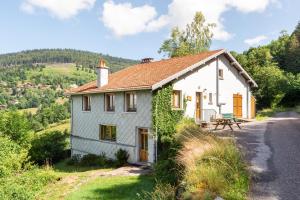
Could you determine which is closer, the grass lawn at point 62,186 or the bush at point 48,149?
the grass lawn at point 62,186

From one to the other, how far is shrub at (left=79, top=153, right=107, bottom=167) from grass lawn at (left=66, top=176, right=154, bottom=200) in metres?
5.59

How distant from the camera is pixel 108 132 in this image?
88.3 ft

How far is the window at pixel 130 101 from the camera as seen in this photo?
24.0 m

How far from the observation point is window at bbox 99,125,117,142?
1028 inches

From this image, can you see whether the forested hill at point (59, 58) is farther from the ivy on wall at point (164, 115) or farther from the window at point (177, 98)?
the ivy on wall at point (164, 115)

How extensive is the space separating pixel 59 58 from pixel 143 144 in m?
169

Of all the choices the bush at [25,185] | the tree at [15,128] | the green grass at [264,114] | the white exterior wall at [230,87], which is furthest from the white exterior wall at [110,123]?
the green grass at [264,114]

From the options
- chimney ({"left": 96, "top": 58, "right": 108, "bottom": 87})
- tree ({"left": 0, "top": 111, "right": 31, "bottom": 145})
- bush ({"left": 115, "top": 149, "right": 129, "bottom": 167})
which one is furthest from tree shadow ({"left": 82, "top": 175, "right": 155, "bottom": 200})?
tree ({"left": 0, "top": 111, "right": 31, "bottom": 145})

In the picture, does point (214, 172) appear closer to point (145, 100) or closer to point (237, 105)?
point (145, 100)

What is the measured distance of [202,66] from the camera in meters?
25.5

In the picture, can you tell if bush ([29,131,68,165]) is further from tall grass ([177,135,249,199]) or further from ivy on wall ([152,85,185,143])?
tall grass ([177,135,249,199])

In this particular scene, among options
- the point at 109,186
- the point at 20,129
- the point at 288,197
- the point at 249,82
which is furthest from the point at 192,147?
the point at 20,129

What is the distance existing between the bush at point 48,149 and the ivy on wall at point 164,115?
16159mm

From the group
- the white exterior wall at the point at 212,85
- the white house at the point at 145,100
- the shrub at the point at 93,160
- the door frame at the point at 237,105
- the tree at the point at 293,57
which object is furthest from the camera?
the tree at the point at 293,57
